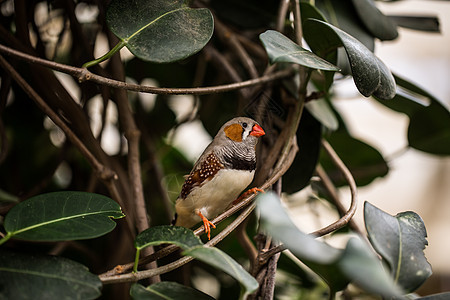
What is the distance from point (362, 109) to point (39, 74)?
2.20 meters

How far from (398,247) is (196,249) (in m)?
0.21

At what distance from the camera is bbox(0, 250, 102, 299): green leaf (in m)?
0.44

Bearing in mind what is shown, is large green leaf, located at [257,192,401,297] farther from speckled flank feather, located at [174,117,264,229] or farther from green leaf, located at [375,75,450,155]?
green leaf, located at [375,75,450,155]

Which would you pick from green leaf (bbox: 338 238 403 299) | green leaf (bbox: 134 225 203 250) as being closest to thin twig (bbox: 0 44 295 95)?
green leaf (bbox: 134 225 203 250)

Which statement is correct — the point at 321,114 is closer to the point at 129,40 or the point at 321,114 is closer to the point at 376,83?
the point at 376,83

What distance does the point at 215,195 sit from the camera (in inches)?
23.6

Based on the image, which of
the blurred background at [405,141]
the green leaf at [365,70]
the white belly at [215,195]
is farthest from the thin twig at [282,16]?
the blurred background at [405,141]

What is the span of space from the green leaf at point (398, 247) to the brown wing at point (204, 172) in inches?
8.3

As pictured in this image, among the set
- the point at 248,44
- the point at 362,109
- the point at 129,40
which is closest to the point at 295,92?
the point at 248,44

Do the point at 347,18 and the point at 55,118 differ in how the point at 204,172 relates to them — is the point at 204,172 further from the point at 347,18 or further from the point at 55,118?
the point at 347,18

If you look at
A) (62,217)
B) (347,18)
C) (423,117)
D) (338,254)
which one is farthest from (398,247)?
(423,117)

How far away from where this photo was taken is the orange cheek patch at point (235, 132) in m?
0.59

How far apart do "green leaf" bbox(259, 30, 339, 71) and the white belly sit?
17 cm

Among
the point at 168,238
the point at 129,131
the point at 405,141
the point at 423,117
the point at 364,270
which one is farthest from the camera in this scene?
the point at 405,141
